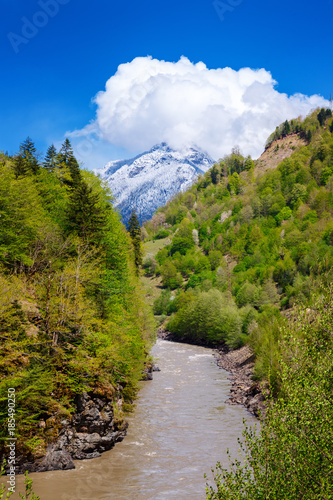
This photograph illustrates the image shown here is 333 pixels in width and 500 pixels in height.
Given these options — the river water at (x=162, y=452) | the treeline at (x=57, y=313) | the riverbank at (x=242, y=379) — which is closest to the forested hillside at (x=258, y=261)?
the riverbank at (x=242, y=379)

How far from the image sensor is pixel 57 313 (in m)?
27.3

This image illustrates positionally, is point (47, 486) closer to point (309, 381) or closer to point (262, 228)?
point (309, 381)

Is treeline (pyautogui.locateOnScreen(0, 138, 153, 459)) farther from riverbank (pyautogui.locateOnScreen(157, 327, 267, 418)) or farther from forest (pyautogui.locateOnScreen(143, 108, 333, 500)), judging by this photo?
riverbank (pyautogui.locateOnScreen(157, 327, 267, 418))

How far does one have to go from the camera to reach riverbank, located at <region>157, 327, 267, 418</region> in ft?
130

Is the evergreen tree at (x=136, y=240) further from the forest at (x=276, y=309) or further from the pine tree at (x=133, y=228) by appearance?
the forest at (x=276, y=309)

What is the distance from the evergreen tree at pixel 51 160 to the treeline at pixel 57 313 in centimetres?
2145

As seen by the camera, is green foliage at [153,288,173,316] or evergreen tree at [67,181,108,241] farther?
green foliage at [153,288,173,316]

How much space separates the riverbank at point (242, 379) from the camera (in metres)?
39.5

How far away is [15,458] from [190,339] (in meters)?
92.4

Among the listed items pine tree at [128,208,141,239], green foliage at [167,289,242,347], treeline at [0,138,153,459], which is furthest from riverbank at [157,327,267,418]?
pine tree at [128,208,141,239]

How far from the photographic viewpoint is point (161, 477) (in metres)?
22.6

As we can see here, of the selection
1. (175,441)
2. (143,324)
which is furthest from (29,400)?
(143,324)

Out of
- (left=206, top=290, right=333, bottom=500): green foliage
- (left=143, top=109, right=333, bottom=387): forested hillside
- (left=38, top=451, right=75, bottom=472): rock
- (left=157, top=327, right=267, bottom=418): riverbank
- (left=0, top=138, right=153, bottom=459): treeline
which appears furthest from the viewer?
(left=143, top=109, right=333, bottom=387): forested hillside

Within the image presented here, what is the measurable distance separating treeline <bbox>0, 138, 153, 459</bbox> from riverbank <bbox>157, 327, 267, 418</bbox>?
13000mm
